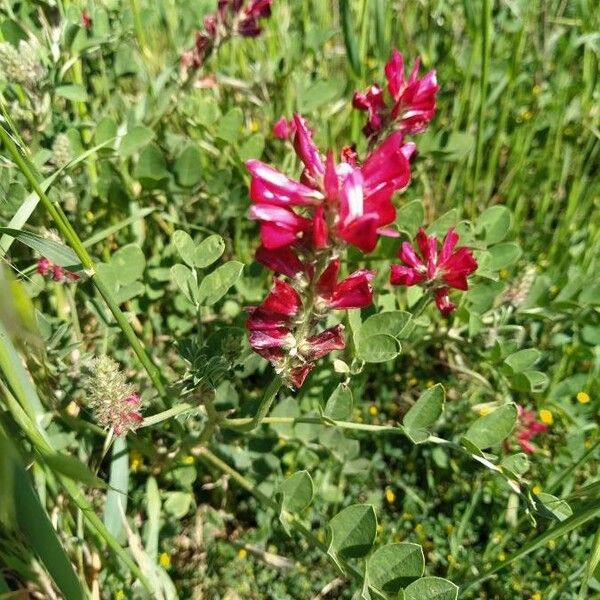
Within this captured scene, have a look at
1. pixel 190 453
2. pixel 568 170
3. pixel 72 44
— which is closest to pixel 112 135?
pixel 72 44

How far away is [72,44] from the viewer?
5.14 feet

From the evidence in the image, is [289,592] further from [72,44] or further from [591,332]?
[72,44]

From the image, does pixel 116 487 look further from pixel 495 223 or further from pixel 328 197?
pixel 495 223

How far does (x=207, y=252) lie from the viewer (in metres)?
1.26

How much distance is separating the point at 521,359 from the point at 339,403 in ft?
1.58

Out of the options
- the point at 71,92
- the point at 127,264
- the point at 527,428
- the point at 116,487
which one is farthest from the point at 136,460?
the point at 527,428

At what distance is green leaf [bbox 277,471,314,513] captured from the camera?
1184mm

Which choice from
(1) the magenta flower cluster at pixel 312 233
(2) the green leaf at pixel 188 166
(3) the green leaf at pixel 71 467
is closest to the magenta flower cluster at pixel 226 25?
(2) the green leaf at pixel 188 166

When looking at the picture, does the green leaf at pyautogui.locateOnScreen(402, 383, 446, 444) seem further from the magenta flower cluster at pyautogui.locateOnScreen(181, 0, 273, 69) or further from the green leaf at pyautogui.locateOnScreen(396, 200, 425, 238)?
the magenta flower cluster at pyautogui.locateOnScreen(181, 0, 273, 69)

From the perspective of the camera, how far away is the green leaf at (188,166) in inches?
61.8

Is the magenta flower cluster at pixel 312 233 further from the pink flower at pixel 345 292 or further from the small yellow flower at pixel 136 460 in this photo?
the small yellow flower at pixel 136 460

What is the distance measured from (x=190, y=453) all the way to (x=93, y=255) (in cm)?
56

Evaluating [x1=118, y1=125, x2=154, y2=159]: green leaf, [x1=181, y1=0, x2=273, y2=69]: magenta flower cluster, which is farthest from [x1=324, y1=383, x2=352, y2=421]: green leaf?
[x1=181, y1=0, x2=273, y2=69]: magenta flower cluster

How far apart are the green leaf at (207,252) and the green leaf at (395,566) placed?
0.57m
